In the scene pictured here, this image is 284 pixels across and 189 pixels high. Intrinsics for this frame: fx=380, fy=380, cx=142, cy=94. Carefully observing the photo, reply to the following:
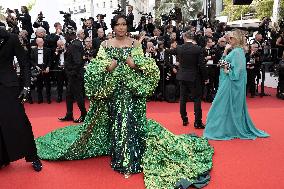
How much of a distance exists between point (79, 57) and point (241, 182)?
3953 mm

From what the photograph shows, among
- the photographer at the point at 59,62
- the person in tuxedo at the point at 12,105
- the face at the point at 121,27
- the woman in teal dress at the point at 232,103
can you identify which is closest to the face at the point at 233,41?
the woman in teal dress at the point at 232,103

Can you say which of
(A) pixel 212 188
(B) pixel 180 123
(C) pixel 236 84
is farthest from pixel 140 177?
(B) pixel 180 123

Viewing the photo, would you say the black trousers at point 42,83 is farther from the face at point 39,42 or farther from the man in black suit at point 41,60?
the face at point 39,42

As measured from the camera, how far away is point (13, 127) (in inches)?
165

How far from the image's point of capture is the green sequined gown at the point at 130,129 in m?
4.21

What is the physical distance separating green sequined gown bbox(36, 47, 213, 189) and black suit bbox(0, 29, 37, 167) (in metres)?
0.59

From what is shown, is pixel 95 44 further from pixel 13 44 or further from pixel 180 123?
pixel 13 44

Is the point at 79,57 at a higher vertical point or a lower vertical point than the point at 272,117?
higher

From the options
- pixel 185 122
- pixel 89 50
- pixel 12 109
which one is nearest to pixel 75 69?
pixel 185 122

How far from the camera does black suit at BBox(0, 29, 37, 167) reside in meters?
4.13

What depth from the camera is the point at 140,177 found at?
4.13 metres

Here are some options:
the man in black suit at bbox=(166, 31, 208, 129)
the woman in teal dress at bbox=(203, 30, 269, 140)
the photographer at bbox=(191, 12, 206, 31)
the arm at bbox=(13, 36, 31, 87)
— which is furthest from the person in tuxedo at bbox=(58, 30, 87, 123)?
the photographer at bbox=(191, 12, 206, 31)

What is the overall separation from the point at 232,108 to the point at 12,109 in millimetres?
3254

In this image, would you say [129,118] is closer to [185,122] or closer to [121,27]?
[121,27]
